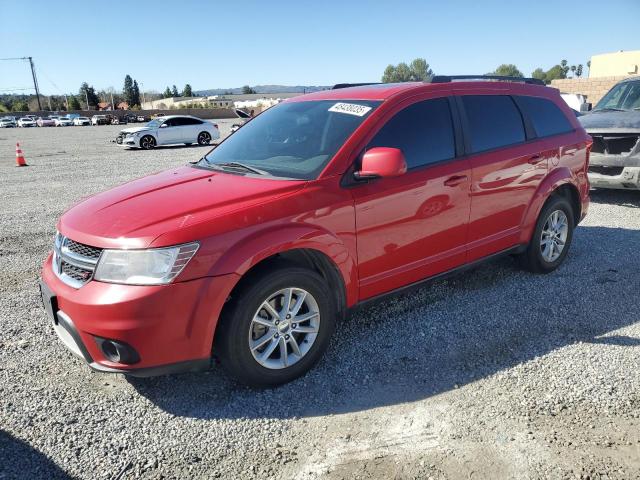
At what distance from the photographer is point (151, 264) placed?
280cm

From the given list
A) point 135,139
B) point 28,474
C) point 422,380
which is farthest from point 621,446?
point 135,139

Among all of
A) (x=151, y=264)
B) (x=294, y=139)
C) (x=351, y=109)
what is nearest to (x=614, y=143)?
(x=351, y=109)

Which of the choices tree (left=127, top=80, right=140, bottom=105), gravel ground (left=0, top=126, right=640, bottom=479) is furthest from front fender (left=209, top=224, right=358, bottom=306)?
tree (left=127, top=80, right=140, bottom=105)

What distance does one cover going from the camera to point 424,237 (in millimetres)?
3910

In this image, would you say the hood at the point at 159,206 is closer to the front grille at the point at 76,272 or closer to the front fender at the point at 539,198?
the front grille at the point at 76,272

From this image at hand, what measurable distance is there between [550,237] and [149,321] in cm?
401

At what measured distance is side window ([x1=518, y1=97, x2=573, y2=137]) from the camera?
489 cm

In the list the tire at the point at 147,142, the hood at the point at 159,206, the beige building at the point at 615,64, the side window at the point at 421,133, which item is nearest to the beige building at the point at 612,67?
the beige building at the point at 615,64

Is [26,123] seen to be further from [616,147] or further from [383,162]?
[383,162]

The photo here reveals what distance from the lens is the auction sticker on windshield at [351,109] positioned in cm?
378

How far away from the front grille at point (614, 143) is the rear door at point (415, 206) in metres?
4.98

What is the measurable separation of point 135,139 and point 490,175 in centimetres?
2019

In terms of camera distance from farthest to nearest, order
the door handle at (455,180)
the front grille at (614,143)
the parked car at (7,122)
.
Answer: the parked car at (7,122) < the front grille at (614,143) < the door handle at (455,180)

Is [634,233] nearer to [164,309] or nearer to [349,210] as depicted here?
[349,210]
